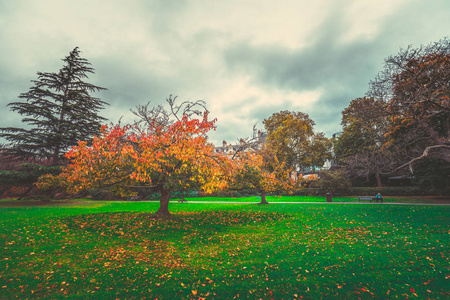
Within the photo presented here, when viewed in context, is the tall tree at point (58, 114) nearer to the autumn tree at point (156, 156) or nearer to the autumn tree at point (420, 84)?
the autumn tree at point (156, 156)

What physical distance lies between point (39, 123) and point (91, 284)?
2608cm

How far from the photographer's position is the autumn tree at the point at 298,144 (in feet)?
114

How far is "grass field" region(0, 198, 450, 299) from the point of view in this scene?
3.87 metres

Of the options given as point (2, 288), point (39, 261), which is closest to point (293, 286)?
point (2, 288)

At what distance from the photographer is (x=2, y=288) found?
3.91 metres

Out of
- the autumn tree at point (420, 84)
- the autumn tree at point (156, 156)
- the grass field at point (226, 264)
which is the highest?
the autumn tree at point (420, 84)

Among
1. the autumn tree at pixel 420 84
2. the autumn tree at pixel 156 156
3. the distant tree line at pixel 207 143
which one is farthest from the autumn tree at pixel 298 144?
the autumn tree at pixel 156 156

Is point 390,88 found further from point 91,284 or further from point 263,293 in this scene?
point 91,284

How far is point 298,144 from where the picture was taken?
115 feet

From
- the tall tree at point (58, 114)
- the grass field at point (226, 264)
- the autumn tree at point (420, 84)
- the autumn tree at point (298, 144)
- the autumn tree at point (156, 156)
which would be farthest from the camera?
the autumn tree at point (298, 144)

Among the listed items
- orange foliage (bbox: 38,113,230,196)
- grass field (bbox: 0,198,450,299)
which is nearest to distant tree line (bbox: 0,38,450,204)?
orange foliage (bbox: 38,113,230,196)

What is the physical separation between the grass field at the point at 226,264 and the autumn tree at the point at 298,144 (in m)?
26.5

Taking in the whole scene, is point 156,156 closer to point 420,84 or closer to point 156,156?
point 156,156

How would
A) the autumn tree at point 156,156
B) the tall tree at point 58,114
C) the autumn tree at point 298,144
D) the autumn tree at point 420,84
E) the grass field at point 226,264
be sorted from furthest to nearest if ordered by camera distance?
the autumn tree at point 298,144, the tall tree at point 58,114, the autumn tree at point 420,84, the autumn tree at point 156,156, the grass field at point 226,264
